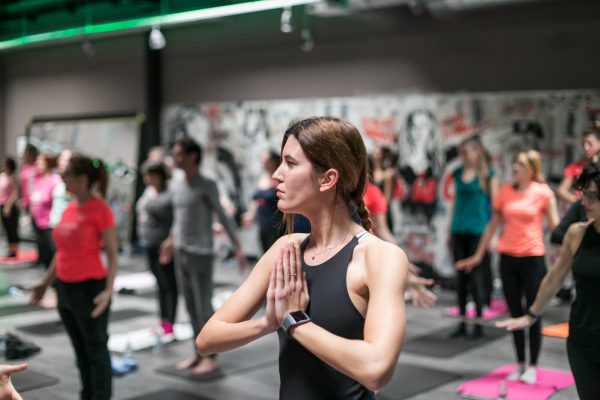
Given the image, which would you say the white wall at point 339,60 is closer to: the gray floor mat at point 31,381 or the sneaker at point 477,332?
the sneaker at point 477,332

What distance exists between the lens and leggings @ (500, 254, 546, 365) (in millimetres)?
4602

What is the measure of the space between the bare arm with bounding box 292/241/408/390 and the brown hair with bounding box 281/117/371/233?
7.9 inches

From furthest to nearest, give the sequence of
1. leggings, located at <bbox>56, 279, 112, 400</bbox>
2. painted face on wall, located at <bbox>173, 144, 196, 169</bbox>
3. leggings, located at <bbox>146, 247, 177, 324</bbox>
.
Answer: leggings, located at <bbox>146, 247, 177, 324</bbox>, painted face on wall, located at <bbox>173, 144, 196, 169</bbox>, leggings, located at <bbox>56, 279, 112, 400</bbox>

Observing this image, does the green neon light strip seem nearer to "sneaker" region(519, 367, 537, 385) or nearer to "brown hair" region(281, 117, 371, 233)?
"sneaker" region(519, 367, 537, 385)

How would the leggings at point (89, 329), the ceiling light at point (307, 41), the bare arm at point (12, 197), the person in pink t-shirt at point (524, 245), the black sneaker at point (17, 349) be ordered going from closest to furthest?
the leggings at point (89, 329) < the person in pink t-shirt at point (524, 245) < the black sneaker at point (17, 349) < the ceiling light at point (307, 41) < the bare arm at point (12, 197)

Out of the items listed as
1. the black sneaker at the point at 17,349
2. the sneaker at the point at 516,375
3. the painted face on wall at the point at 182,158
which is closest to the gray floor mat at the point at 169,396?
the black sneaker at the point at 17,349

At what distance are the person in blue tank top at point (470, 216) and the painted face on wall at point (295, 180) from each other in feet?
14.2

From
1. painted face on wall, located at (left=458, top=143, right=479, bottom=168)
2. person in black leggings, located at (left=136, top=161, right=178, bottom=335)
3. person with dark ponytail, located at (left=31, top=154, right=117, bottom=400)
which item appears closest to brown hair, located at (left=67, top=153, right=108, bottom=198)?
person with dark ponytail, located at (left=31, top=154, right=117, bottom=400)

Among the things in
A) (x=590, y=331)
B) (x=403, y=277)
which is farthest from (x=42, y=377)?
(x=403, y=277)

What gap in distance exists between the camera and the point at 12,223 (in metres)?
10.5

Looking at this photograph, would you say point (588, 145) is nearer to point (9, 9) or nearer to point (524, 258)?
point (524, 258)

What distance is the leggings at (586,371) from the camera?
104 inches

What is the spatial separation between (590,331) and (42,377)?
12.0ft

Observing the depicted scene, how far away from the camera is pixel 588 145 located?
14.6 ft
